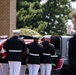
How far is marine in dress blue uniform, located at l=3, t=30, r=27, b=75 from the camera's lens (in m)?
12.5

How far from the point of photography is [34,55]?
1351 cm

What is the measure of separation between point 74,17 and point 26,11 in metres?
32.4

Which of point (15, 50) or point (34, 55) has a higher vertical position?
point (15, 50)

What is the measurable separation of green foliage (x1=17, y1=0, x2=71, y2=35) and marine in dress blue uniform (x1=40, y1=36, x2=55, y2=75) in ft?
66.8

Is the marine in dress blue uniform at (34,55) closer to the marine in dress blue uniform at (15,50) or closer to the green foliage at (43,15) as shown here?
the marine in dress blue uniform at (15,50)

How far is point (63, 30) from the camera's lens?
38.6 metres

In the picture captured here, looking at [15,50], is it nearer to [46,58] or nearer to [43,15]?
[46,58]

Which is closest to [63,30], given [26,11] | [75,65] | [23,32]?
[26,11]

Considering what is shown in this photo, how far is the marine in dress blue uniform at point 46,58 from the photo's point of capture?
14.0 m

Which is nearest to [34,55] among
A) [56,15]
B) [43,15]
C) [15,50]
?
[15,50]

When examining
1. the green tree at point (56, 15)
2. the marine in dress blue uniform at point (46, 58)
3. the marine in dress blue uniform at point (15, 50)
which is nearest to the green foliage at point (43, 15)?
the green tree at point (56, 15)

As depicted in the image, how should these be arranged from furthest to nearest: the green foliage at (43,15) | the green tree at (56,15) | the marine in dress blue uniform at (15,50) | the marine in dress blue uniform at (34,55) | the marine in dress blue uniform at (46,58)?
1. the green tree at (56,15)
2. the green foliage at (43,15)
3. the marine in dress blue uniform at (46,58)
4. the marine in dress blue uniform at (34,55)
5. the marine in dress blue uniform at (15,50)

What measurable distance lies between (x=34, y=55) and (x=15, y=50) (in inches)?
42.3

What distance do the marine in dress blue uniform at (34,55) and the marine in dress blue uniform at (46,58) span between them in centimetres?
39
